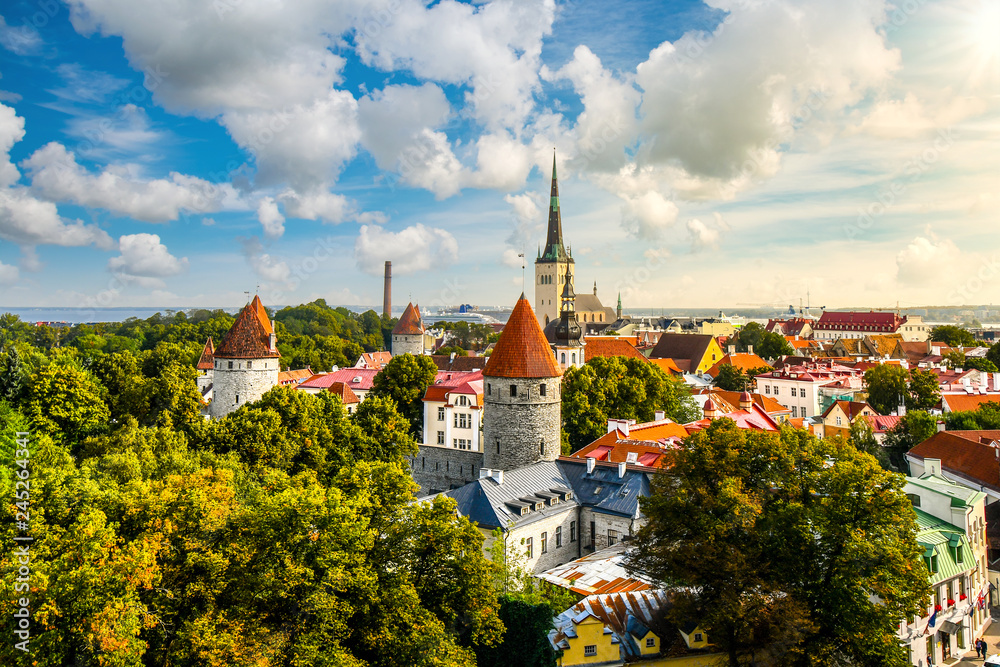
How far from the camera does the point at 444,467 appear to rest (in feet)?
119

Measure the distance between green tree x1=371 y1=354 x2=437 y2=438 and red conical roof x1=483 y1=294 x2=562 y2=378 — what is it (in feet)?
41.3

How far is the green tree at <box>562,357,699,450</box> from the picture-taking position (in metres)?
40.8

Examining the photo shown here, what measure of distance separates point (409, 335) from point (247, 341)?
40.2 meters

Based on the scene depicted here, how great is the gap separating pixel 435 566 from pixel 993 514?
25.5 m

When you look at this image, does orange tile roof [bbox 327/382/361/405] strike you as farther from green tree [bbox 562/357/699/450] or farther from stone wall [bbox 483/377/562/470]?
stone wall [bbox 483/377/562/470]

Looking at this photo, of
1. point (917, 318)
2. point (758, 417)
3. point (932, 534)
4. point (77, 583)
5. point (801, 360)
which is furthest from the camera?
point (917, 318)

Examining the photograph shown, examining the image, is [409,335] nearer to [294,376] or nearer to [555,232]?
[294,376]

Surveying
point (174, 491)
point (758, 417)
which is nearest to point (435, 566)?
point (174, 491)

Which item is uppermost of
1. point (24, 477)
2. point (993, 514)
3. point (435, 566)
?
point (24, 477)

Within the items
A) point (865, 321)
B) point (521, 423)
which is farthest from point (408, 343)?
point (865, 321)

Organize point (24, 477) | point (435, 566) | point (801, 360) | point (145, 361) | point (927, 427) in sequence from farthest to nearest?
point (801, 360)
point (145, 361)
point (927, 427)
point (24, 477)
point (435, 566)

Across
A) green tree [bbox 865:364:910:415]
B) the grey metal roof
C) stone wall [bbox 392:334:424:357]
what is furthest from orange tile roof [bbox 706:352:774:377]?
the grey metal roof

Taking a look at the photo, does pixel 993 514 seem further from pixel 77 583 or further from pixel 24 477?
pixel 24 477

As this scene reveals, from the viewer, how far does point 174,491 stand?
16.6 meters
